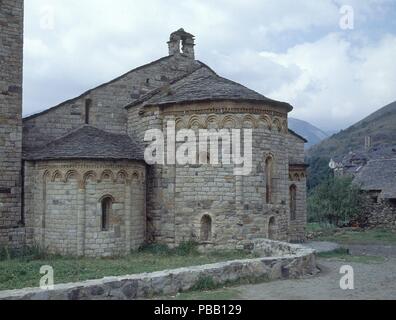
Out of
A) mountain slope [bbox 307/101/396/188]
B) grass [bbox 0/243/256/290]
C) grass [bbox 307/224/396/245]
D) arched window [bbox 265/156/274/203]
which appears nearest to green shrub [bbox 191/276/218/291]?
grass [bbox 0/243/256/290]

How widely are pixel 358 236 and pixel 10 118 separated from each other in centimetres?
1914

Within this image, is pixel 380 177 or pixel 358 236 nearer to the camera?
pixel 358 236

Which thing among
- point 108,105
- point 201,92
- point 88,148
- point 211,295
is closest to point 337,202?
point 201,92

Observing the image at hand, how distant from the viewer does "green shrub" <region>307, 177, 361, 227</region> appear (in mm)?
32312

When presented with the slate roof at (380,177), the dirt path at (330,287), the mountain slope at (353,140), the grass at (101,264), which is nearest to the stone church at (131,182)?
the grass at (101,264)

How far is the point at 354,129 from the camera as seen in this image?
110 m

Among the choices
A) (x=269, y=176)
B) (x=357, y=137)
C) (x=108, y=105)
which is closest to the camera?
(x=269, y=176)

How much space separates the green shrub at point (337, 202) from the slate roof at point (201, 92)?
15642 mm

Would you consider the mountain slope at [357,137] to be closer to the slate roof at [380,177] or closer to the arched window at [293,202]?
the slate roof at [380,177]

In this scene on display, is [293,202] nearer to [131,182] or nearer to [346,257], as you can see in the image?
[346,257]

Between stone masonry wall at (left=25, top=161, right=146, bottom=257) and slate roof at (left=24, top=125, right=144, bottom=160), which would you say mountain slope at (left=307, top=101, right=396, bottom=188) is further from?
stone masonry wall at (left=25, top=161, right=146, bottom=257)

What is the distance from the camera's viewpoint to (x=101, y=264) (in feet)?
49.7

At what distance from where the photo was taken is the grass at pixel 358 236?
25.0 meters

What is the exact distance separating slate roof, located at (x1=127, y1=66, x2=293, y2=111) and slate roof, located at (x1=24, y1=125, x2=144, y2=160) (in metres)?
1.78
